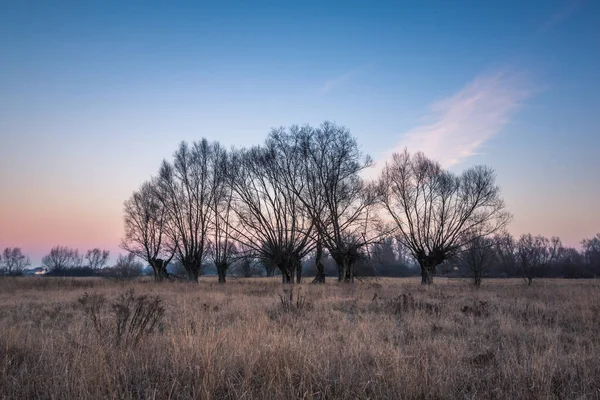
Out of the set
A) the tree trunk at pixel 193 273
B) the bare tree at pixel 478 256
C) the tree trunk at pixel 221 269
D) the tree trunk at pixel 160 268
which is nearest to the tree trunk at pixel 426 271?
the bare tree at pixel 478 256

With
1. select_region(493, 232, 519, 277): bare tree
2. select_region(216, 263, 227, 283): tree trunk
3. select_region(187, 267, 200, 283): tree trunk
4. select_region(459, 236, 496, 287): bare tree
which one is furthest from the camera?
select_region(216, 263, 227, 283): tree trunk

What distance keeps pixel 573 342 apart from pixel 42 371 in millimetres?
7682

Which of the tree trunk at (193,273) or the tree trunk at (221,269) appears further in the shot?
the tree trunk at (221,269)

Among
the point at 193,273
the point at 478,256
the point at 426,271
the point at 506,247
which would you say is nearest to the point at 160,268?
the point at 193,273

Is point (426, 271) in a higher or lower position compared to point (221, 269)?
lower

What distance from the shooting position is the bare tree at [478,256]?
71.3ft

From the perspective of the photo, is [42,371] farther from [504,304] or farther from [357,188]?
[357,188]

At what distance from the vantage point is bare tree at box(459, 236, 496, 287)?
855 inches

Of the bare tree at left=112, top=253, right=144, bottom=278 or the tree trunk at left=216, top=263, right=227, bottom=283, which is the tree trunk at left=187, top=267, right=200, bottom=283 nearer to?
the tree trunk at left=216, top=263, right=227, bottom=283

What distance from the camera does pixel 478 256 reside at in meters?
23.3

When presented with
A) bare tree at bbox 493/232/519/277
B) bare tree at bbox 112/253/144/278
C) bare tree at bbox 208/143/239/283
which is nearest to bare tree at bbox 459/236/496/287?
bare tree at bbox 493/232/519/277

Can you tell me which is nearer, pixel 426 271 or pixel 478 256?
pixel 478 256

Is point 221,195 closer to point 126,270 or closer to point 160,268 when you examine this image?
point 160,268

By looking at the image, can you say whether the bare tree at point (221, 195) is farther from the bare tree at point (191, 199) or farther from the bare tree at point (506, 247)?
the bare tree at point (506, 247)
